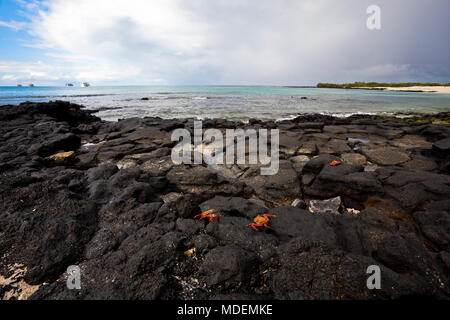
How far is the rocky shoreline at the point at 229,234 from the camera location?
2633mm

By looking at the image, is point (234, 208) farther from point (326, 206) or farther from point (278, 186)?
point (326, 206)

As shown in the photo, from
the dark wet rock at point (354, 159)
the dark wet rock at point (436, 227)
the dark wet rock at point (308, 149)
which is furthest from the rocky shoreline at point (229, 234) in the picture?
the dark wet rock at point (308, 149)

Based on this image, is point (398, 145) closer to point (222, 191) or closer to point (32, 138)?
point (222, 191)

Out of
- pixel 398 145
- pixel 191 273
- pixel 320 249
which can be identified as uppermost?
pixel 398 145

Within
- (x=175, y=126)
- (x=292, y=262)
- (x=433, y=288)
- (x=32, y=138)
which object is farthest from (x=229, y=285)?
(x=32, y=138)

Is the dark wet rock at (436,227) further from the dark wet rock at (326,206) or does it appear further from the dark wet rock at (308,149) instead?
the dark wet rock at (308,149)

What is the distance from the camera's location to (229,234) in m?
3.52

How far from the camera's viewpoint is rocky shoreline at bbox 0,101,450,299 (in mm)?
2633

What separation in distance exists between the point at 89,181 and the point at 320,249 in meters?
5.77

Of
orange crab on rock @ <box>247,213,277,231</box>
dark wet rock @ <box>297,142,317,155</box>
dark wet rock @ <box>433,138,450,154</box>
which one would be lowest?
orange crab on rock @ <box>247,213,277,231</box>

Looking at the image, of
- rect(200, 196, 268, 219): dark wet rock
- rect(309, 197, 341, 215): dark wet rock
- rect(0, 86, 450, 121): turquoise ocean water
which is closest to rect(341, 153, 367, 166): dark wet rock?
rect(309, 197, 341, 215): dark wet rock

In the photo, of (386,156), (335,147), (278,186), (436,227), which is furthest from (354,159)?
(436,227)

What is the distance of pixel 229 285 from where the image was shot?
105 inches

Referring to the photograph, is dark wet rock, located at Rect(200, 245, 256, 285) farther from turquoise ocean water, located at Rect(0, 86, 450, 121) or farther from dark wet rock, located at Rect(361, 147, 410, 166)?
turquoise ocean water, located at Rect(0, 86, 450, 121)
